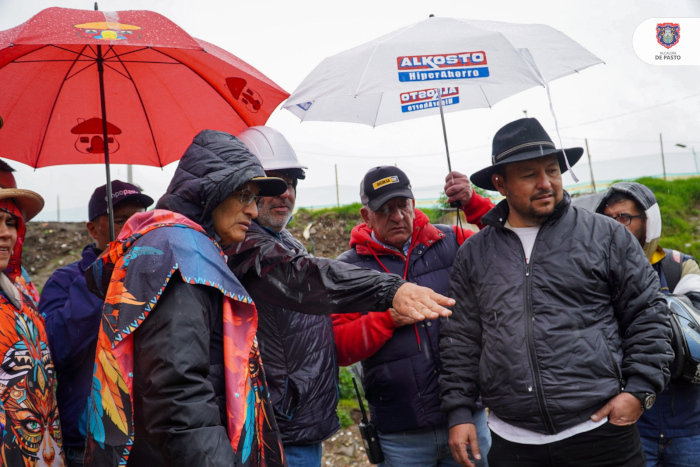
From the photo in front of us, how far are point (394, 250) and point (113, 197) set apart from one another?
69.1 inches

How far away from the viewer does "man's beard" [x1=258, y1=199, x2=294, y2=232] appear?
9.18ft

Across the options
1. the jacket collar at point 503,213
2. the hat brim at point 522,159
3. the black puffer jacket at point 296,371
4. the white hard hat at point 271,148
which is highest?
the white hard hat at point 271,148

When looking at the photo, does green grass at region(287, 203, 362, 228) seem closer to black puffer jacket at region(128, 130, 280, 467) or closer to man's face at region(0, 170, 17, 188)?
man's face at region(0, 170, 17, 188)

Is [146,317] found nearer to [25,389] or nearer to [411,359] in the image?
[25,389]

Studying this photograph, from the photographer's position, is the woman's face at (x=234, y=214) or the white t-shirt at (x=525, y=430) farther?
the white t-shirt at (x=525, y=430)

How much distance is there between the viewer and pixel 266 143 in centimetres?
292

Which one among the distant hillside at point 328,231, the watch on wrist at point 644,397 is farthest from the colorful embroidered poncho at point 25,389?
the distant hillside at point 328,231

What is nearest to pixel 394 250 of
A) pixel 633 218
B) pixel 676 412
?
pixel 633 218

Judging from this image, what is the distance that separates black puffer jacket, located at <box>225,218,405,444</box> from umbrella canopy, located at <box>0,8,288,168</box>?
3.21ft

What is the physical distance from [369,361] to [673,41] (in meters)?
3.82

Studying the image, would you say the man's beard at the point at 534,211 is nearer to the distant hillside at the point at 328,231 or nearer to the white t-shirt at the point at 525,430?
the white t-shirt at the point at 525,430

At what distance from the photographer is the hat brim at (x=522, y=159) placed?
2.62m

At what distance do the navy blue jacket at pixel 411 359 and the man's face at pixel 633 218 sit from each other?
3.25 feet

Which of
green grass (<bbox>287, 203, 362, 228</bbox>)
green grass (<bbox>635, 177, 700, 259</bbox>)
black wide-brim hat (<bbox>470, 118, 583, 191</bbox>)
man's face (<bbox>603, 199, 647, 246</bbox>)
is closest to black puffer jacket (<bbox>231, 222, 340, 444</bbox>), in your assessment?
black wide-brim hat (<bbox>470, 118, 583, 191</bbox>)
